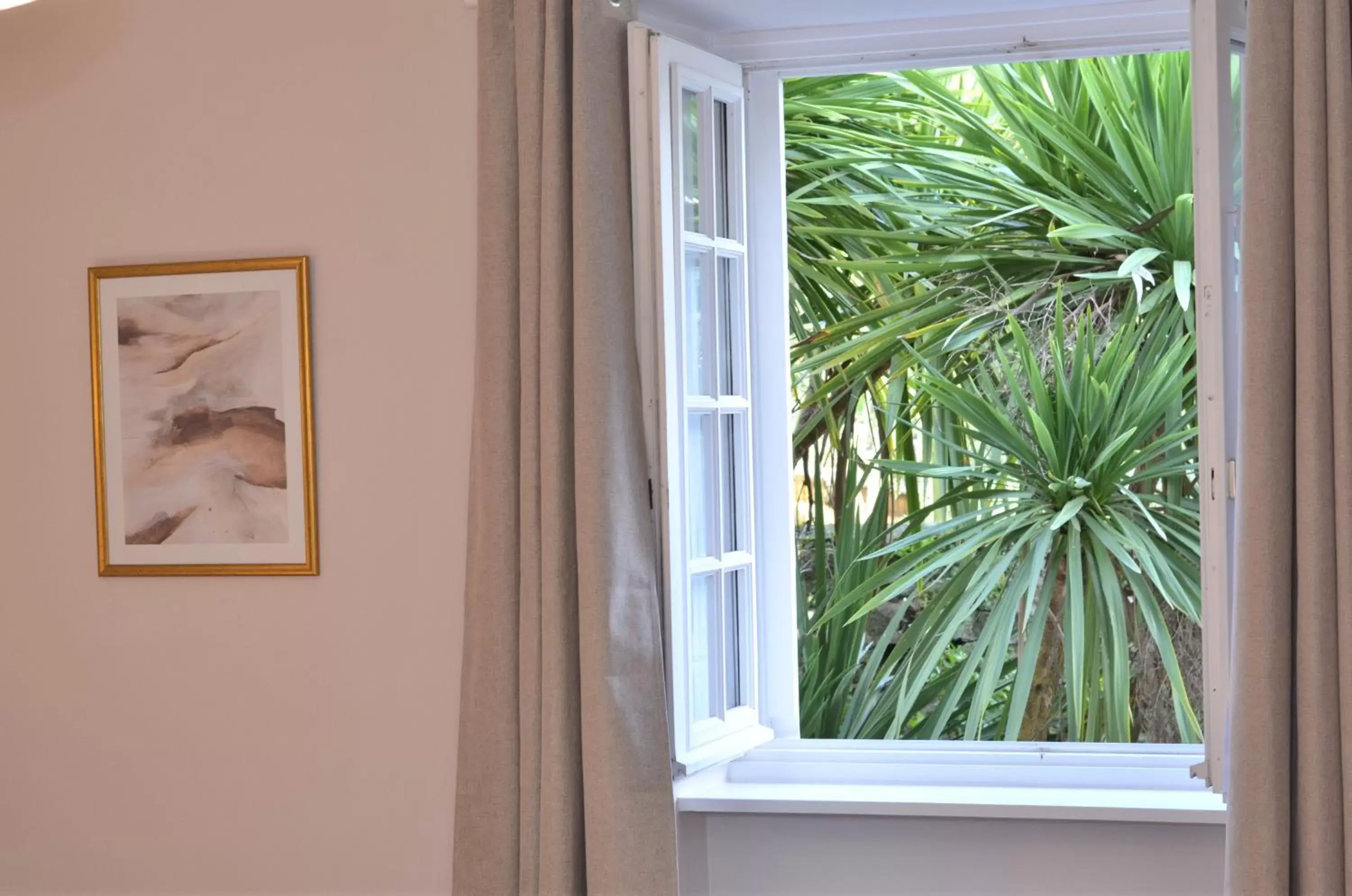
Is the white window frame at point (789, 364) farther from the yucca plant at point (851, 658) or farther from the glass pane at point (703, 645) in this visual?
the yucca plant at point (851, 658)

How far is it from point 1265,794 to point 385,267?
2026mm

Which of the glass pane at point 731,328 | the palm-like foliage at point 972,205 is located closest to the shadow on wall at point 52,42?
the glass pane at point 731,328

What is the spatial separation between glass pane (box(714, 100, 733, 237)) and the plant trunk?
1.57m

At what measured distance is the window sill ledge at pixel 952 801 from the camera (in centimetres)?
246

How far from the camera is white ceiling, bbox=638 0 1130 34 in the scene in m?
2.65

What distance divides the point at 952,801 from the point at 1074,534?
2.94 feet

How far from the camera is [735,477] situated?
2775 millimetres

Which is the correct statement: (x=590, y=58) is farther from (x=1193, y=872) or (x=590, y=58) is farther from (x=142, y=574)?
(x=1193, y=872)

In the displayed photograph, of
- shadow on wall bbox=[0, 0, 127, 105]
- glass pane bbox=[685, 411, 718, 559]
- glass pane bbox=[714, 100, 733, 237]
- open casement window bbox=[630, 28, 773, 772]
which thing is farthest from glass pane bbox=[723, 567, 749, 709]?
shadow on wall bbox=[0, 0, 127, 105]

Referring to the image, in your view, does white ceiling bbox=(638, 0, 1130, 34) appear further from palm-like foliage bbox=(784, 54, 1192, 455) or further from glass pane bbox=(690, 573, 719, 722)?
glass pane bbox=(690, 573, 719, 722)

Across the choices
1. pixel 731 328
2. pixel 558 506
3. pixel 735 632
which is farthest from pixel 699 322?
pixel 735 632

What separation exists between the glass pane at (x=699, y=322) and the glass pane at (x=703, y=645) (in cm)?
41

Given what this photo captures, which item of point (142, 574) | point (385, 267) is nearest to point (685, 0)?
point (385, 267)

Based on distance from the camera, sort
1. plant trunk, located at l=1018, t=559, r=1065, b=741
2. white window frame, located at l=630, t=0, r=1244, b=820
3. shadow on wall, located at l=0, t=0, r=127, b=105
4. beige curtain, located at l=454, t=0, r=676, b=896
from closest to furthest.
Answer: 1. white window frame, located at l=630, t=0, r=1244, b=820
2. beige curtain, located at l=454, t=0, r=676, b=896
3. shadow on wall, located at l=0, t=0, r=127, b=105
4. plant trunk, located at l=1018, t=559, r=1065, b=741
